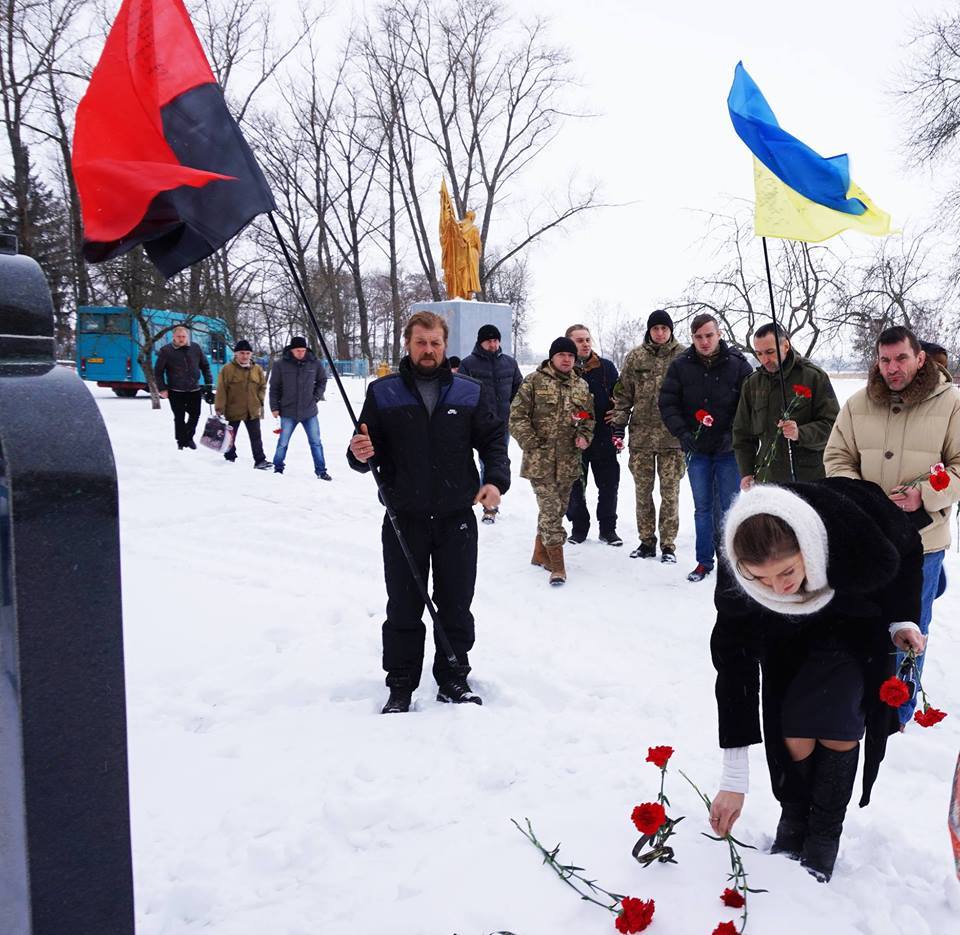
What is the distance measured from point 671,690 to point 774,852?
58.2 inches

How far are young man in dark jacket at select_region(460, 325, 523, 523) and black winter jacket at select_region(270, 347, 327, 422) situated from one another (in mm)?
2868

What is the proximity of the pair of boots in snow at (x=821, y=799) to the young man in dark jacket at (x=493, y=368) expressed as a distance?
5477 mm

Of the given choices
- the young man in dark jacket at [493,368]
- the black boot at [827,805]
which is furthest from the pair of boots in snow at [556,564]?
the black boot at [827,805]

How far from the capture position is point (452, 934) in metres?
2.10

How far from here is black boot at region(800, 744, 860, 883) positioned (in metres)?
2.28

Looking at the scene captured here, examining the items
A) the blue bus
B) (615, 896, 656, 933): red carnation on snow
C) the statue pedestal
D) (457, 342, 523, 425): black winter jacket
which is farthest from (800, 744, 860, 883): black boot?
the blue bus

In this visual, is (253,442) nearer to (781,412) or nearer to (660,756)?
(781,412)

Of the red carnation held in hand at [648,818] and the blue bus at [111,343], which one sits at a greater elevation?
the blue bus at [111,343]

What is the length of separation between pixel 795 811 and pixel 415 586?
193 centimetres

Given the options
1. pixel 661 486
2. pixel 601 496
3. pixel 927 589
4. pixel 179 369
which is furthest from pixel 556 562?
pixel 179 369

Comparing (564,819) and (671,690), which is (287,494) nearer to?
(671,690)

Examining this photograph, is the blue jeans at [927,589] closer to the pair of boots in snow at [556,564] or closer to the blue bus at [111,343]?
the pair of boots in snow at [556,564]

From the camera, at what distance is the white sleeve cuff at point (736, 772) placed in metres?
2.20

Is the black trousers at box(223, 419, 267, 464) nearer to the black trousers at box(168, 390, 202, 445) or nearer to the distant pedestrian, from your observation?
the distant pedestrian
